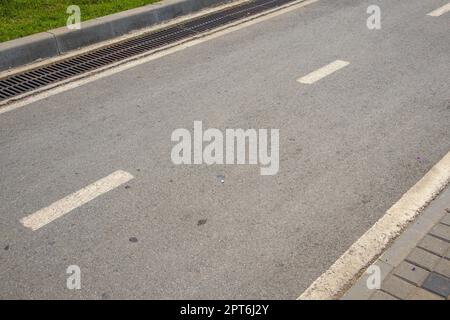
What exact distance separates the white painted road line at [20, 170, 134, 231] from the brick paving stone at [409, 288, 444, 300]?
3.00 metres

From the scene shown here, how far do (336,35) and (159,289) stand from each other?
21.5 feet

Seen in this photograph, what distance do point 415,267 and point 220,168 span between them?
2.25 meters

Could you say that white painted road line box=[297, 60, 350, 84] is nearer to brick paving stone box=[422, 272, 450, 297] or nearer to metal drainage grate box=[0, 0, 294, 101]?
metal drainage grate box=[0, 0, 294, 101]

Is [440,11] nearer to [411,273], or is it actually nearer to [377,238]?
[377,238]

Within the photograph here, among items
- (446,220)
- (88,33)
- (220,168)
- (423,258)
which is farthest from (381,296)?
(88,33)

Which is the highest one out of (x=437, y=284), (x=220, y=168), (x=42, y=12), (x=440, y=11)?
(x=42, y=12)

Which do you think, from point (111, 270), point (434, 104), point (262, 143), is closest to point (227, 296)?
point (111, 270)

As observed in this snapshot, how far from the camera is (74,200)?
4.50 metres

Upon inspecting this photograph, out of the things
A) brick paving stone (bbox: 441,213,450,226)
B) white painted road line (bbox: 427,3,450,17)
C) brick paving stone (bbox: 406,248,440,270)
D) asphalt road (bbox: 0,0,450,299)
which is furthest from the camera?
white painted road line (bbox: 427,3,450,17)

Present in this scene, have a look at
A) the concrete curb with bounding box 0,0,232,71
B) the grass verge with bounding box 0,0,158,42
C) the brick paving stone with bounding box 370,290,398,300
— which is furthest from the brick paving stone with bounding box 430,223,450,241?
the grass verge with bounding box 0,0,158,42

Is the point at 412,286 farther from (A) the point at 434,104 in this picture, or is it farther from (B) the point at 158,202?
(A) the point at 434,104

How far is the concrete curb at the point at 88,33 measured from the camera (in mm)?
7398

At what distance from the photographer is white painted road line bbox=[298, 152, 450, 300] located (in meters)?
3.52
